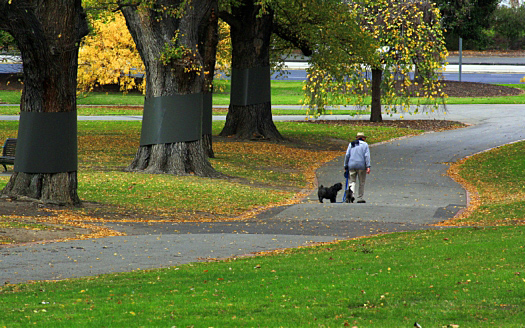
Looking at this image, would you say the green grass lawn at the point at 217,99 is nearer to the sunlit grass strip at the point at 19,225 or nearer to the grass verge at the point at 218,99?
the grass verge at the point at 218,99

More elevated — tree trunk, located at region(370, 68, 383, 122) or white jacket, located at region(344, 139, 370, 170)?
tree trunk, located at region(370, 68, 383, 122)

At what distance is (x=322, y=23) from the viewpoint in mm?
26656

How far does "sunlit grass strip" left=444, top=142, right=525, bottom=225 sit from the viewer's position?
581 inches

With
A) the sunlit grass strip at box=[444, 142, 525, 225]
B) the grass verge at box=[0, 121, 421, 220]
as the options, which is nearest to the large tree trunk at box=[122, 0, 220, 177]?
the grass verge at box=[0, 121, 421, 220]

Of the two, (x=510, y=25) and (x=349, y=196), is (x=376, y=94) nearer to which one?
(x=349, y=196)

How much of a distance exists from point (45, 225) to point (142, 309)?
619cm

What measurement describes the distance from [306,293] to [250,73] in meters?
20.1

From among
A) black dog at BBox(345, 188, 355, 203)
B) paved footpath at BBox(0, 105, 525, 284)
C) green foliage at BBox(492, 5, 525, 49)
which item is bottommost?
paved footpath at BBox(0, 105, 525, 284)

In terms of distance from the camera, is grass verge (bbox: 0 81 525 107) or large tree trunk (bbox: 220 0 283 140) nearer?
large tree trunk (bbox: 220 0 283 140)

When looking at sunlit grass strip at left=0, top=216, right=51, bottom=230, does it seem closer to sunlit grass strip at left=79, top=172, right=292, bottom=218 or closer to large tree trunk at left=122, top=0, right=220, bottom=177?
sunlit grass strip at left=79, top=172, right=292, bottom=218

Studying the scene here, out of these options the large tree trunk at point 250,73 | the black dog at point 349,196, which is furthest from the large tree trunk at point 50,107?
the large tree trunk at point 250,73

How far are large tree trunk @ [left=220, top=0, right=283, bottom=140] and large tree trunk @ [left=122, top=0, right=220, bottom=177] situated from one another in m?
6.75

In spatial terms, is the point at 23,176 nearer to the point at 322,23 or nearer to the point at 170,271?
the point at 170,271

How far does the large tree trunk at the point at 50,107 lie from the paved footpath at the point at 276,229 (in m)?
2.16
